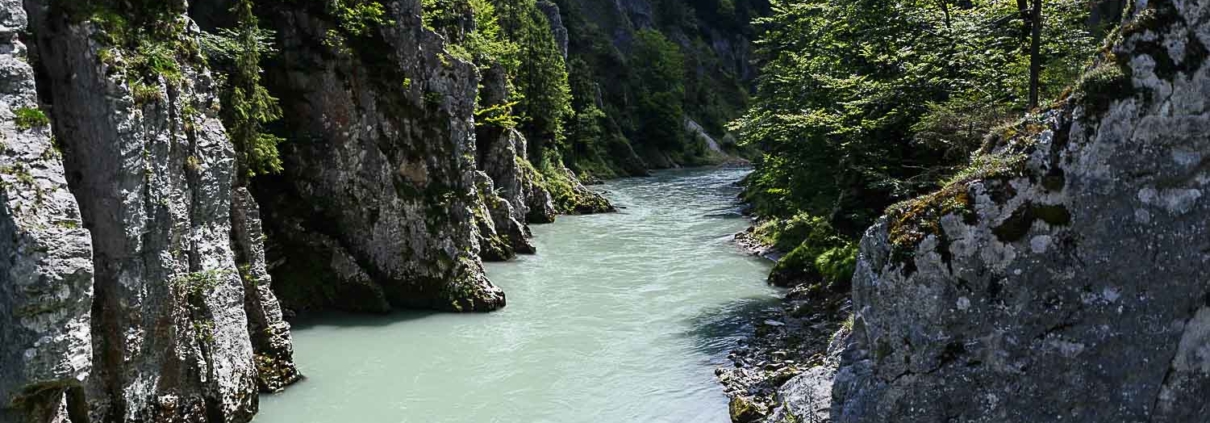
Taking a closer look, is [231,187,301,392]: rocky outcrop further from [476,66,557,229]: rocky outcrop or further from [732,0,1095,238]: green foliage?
[476,66,557,229]: rocky outcrop

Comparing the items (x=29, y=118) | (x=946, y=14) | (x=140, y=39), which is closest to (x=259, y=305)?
(x=140, y=39)

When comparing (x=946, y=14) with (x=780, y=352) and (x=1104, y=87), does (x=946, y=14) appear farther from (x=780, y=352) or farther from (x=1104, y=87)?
(x=1104, y=87)

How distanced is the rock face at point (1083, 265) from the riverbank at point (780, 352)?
→ 342 cm

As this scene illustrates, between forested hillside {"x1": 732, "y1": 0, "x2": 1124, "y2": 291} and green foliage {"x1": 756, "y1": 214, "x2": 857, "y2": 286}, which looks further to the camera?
green foliage {"x1": 756, "y1": 214, "x2": 857, "y2": 286}

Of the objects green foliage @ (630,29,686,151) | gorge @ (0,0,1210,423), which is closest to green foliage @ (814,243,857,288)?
gorge @ (0,0,1210,423)

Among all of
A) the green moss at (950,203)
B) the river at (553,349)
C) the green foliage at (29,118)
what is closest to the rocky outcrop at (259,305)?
the river at (553,349)

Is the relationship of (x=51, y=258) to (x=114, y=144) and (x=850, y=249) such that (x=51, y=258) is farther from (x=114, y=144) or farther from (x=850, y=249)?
(x=850, y=249)

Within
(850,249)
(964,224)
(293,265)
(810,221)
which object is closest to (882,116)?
(850,249)

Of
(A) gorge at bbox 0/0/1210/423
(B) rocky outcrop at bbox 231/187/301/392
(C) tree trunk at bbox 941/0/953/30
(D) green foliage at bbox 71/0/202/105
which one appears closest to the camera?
(A) gorge at bbox 0/0/1210/423

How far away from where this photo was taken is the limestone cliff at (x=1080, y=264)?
6.22 m

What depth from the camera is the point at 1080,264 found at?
6.52 metres

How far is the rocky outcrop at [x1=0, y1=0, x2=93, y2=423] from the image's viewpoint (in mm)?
7586

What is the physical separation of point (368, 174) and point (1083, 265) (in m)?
15.1

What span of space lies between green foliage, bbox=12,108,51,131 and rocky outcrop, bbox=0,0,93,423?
0.01 metres
